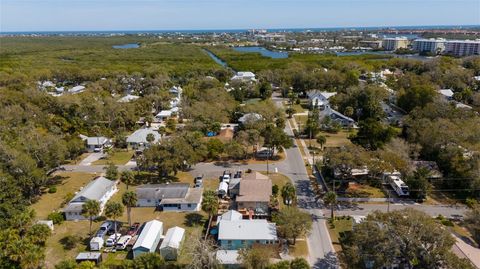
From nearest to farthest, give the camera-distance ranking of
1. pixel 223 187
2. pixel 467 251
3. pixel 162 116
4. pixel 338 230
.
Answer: pixel 467 251
pixel 338 230
pixel 223 187
pixel 162 116

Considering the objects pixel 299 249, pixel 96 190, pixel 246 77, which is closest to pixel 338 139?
pixel 299 249

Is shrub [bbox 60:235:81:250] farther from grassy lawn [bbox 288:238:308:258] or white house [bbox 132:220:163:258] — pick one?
grassy lawn [bbox 288:238:308:258]

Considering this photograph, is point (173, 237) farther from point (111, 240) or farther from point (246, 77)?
point (246, 77)

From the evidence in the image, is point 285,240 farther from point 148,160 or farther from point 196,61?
point 196,61

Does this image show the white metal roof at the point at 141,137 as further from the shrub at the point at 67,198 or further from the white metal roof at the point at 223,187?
the white metal roof at the point at 223,187


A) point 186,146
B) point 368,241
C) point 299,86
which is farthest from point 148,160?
point 299,86
